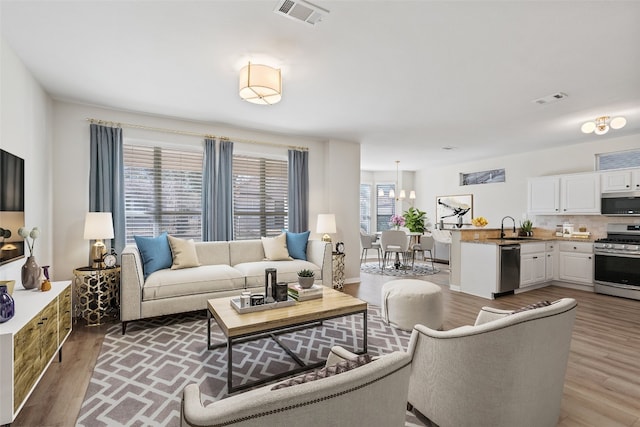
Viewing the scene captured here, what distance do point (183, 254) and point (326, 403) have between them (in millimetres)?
3631

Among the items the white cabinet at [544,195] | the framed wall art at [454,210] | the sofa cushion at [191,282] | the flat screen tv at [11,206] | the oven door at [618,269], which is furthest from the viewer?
the framed wall art at [454,210]

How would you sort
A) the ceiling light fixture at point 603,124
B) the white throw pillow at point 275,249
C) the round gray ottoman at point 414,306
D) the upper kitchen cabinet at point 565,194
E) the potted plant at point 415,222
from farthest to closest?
the potted plant at point 415,222
the upper kitchen cabinet at point 565,194
the white throw pillow at point 275,249
the ceiling light fixture at point 603,124
the round gray ottoman at point 414,306

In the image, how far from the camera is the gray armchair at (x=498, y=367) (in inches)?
57.6

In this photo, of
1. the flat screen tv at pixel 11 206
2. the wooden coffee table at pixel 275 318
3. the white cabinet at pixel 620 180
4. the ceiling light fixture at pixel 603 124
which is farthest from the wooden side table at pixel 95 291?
the white cabinet at pixel 620 180

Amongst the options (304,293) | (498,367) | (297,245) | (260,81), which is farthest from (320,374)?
(297,245)

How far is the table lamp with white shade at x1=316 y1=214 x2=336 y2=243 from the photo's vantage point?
5145mm

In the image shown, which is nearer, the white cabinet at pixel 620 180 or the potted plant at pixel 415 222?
the white cabinet at pixel 620 180

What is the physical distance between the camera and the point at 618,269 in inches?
191

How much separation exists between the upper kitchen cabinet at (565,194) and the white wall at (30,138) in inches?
297

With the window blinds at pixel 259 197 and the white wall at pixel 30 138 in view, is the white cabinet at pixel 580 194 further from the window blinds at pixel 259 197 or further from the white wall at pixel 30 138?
the white wall at pixel 30 138

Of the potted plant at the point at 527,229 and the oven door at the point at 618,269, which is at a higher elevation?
the potted plant at the point at 527,229

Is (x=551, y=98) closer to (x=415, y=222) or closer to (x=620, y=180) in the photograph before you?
(x=620, y=180)

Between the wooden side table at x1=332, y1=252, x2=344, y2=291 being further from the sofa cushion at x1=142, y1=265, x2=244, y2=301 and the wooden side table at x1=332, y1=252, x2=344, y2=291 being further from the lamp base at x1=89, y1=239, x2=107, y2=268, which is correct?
the lamp base at x1=89, y1=239, x2=107, y2=268

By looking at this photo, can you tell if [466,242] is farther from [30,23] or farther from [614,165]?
[30,23]
